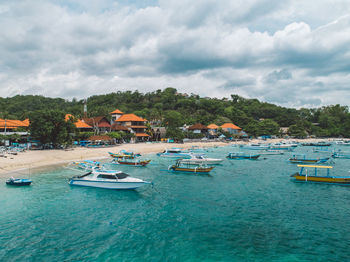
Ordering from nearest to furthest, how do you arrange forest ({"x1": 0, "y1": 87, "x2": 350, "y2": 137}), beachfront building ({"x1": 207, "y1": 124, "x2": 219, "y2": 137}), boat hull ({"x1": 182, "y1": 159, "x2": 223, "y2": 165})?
boat hull ({"x1": 182, "y1": 159, "x2": 223, "y2": 165}) < beachfront building ({"x1": 207, "y1": 124, "x2": 219, "y2": 137}) < forest ({"x1": 0, "y1": 87, "x2": 350, "y2": 137})

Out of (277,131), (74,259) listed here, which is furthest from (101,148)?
(277,131)

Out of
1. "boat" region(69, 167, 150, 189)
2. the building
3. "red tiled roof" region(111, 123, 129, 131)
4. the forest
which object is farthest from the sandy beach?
the forest

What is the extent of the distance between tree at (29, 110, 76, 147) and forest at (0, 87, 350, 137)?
3900cm

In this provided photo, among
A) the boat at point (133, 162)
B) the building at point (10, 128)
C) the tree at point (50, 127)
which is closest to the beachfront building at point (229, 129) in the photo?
the boat at point (133, 162)

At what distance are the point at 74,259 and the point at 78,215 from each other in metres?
6.00

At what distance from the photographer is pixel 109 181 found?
24.0m

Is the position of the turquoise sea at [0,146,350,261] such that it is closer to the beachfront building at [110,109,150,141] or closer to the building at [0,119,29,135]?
the building at [0,119,29,135]

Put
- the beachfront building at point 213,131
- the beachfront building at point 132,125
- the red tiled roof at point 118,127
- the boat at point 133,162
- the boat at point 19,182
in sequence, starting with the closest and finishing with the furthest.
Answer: the boat at point 19,182
the boat at point 133,162
the red tiled roof at point 118,127
the beachfront building at point 132,125
the beachfront building at point 213,131

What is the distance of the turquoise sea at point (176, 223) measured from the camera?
1272 cm

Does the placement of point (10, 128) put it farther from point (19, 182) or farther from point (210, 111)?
point (210, 111)

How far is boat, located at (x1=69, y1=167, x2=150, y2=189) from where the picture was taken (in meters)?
23.6

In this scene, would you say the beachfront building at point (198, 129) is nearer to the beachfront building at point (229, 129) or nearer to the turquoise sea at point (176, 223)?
the beachfront building at point (229, 129)

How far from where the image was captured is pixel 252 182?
92.5ft

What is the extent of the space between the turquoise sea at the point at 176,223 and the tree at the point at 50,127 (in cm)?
2084
